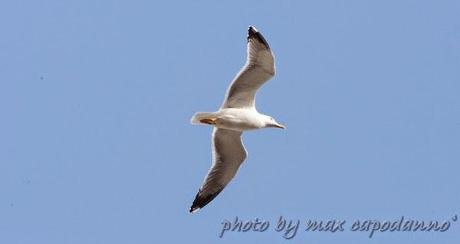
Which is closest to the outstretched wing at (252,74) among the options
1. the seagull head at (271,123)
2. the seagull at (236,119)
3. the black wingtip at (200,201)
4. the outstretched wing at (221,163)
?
the seagull at (236,119)

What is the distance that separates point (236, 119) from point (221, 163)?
1115mm

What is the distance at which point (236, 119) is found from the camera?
1348cm

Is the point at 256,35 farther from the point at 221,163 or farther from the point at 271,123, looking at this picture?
the point at 221,163

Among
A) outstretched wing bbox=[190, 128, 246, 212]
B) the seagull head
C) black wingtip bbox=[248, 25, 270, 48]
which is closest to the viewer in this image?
black wingtip bbox=[248, 25, 270, 48]

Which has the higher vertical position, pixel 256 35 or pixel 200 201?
pixel 256 35

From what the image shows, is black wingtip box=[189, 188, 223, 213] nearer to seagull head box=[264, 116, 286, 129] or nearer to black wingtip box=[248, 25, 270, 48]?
seagull head box=[264, 116, 286, 129]

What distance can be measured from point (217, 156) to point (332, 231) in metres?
2.14

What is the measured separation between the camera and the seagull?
1321 cm

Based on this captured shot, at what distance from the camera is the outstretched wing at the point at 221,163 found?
46.5 feet

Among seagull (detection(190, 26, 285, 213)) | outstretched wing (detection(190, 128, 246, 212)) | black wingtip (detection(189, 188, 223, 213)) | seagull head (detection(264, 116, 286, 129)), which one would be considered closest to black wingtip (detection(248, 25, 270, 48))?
seagull (detection(190, 26, 285, 213))

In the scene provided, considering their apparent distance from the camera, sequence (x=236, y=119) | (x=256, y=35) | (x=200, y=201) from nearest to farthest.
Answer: (x=256, y=35) → (x=236, y=119) → (x=200, y=201)

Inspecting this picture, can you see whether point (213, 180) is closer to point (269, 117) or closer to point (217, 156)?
point (217, 156)

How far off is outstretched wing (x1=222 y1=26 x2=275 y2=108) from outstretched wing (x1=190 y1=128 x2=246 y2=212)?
0.65 metres

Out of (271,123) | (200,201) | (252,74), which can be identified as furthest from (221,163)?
(252,74)
